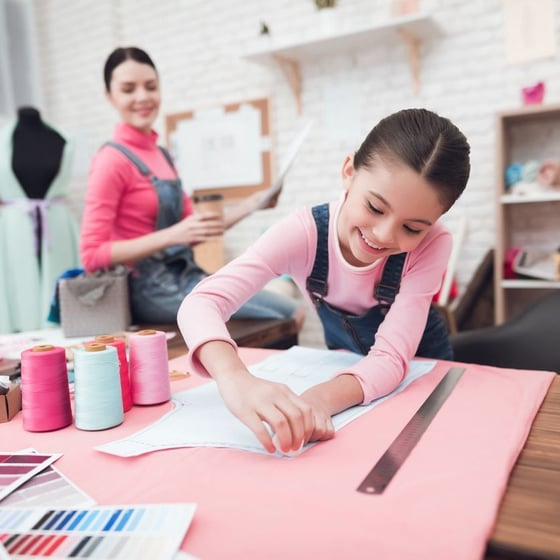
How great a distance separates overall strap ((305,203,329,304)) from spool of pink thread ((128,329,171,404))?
39cm

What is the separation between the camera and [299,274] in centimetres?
116

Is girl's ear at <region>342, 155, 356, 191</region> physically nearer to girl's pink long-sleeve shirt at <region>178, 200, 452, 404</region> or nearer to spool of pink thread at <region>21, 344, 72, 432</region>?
girl's pink long-sleeve shirt at <region>178, 200, 452, 404</region>

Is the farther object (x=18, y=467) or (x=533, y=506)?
(x=18, y=467)

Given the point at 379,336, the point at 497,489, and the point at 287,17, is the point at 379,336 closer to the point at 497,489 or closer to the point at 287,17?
the point at 497,489

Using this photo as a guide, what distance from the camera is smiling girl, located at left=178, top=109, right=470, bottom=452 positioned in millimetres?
722

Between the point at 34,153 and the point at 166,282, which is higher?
the point at 34,153

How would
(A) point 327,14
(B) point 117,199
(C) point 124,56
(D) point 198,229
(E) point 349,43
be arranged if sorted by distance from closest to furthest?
(D) point 198,229 → (B) point 117,199 → (C) point 124,56 → (A) point 327,14 → (E) point 349,43

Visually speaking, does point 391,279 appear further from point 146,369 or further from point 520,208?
point 520,208

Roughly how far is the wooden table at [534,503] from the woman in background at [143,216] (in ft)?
3.66

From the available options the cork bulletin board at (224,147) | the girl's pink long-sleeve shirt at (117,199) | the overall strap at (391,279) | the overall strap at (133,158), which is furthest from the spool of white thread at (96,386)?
the cork bulletin board at (224,147)

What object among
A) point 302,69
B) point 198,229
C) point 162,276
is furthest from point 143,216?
point 302,69

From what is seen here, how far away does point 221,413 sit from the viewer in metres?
0.80

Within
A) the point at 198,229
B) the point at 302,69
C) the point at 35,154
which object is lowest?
the point at 198,229

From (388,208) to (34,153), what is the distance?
2528 mm
